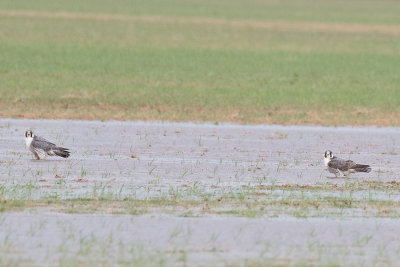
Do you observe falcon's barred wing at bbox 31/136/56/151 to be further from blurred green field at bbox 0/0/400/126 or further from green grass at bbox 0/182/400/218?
blurred green field at bbox 0/0/400/126

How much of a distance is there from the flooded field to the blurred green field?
5.39 metres

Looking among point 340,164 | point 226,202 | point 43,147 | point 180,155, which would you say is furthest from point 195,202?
point 180,155

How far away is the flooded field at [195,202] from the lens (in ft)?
38.0

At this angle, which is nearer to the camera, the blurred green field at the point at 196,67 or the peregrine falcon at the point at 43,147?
the peregrine falcon at the point at 43,147

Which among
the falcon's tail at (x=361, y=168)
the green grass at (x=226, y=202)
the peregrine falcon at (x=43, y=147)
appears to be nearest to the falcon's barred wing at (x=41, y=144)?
the peregrine falcon at (x=43, y=147)

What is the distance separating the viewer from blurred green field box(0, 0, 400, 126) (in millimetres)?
28984

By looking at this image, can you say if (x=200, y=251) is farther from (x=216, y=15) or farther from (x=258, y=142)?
(x=216, y=15)

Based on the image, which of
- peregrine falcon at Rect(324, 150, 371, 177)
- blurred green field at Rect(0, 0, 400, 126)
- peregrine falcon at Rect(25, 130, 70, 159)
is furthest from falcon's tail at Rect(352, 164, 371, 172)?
blurred green field at Rect(0, 0, 400, 126)

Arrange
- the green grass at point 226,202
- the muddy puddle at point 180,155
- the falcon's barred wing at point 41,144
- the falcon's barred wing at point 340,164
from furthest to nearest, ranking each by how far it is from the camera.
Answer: the falcon's barred wing at point 41,144, the falcon's barred wing at point 340,164, the muddy puddle at point 180,155, the green grass at point 226,202

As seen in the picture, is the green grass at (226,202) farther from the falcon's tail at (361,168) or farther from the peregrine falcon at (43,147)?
the peregrine falcon at (43,147)

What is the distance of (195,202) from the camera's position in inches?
577

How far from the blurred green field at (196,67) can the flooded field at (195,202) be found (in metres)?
5.39

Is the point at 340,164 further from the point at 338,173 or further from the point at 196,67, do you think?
the point at 196,67

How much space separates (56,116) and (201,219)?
560 inches
